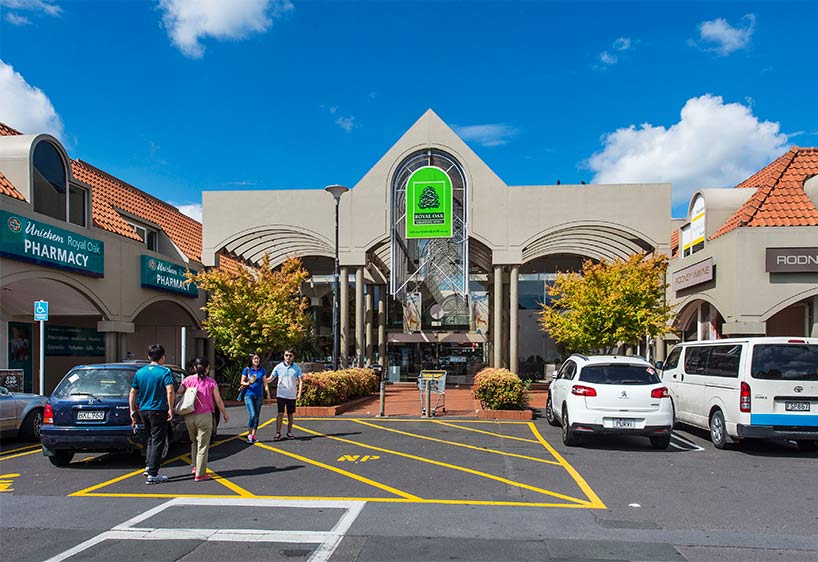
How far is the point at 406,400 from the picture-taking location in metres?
19.6

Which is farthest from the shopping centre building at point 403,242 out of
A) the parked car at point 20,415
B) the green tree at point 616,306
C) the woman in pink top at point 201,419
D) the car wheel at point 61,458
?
the woman in pink top at point 201,419

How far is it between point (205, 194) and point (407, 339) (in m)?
10.4

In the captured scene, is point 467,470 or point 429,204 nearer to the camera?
point 467,470

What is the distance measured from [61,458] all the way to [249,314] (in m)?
11.1

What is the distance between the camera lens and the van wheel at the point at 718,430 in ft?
36.3

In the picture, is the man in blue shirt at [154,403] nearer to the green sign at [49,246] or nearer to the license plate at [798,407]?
the green sign at [49,246]

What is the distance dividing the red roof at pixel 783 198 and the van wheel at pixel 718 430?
8.53 m

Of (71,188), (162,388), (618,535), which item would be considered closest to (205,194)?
(71,188)

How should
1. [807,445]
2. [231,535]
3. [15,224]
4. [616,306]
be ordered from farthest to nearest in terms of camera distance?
[616,306] < [15,224] < [807,445] < [231,535]

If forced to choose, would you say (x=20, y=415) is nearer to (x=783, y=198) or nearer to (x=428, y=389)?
(x=428, y=389)

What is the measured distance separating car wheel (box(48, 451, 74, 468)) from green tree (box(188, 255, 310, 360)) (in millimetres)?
10565

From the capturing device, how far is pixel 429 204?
23.1 m

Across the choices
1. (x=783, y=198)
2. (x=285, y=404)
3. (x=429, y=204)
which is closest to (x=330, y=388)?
(x=285, y=404)

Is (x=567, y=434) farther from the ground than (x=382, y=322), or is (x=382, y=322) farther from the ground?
(x=382, y=322)
